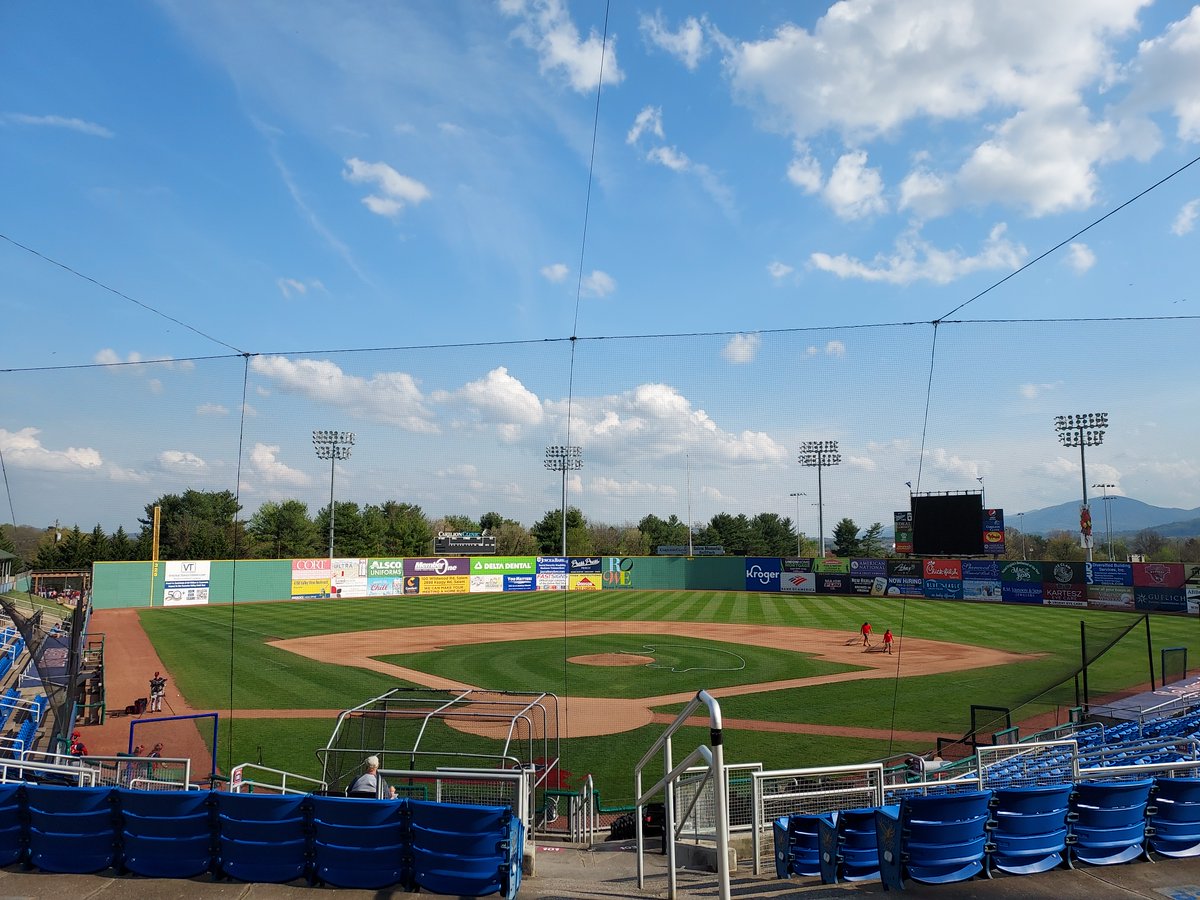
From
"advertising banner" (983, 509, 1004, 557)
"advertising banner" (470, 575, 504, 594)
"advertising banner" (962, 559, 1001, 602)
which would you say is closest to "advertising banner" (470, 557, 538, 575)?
"advertising banner" (470, 575, 504, 594)

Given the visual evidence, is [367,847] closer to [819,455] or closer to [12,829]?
[12,829]

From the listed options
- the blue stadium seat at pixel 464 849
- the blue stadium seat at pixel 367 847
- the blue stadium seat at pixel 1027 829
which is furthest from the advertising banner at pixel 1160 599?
the blue stadium seat at pixel 367 847

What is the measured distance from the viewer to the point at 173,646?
24.9 metres

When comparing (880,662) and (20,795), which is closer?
(20,795)

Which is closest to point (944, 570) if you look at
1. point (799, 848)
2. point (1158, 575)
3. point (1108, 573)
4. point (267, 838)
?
point (1108, 573)

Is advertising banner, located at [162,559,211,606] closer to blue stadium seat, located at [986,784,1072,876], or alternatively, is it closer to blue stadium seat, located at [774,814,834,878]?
blue stadium seat, located at [774,814,834,878]

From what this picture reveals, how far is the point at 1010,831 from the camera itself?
441cm

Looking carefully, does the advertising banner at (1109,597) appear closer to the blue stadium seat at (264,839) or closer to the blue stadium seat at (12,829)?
the blue stadium seat at (264,839)

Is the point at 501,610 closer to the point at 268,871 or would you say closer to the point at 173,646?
the point at 173,646

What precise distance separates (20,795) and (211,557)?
38.0m

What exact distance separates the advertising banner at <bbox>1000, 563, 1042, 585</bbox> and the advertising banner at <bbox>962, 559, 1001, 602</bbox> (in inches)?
13.6

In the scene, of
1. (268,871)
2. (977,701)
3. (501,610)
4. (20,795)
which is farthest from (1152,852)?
(501,610)

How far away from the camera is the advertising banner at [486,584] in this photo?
147 ft

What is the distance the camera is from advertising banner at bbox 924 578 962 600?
3944 cm
